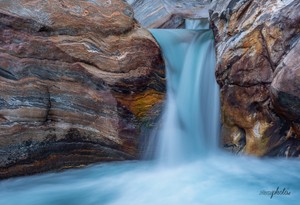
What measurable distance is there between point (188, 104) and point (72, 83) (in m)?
1.99

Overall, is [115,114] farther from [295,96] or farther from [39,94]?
[295,96]

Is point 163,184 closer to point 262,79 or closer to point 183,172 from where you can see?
point 183,172

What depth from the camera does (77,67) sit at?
178 inches

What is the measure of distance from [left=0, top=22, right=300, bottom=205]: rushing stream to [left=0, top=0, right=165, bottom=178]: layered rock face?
28 centimetres

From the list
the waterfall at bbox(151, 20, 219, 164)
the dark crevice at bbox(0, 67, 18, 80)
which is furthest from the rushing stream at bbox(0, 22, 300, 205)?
the dark crevice at bbox(0, 67, 18, 80)

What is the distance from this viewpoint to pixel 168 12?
9914mm

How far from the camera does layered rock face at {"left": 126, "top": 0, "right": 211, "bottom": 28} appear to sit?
383 inches

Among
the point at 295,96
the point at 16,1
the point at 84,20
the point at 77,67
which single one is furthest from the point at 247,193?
the point at 16,1

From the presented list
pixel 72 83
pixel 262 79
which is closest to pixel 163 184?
pixel 72 83

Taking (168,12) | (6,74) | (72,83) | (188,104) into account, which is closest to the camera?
(6,74)

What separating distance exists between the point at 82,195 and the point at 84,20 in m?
2.44

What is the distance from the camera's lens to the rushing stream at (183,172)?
3852 mm

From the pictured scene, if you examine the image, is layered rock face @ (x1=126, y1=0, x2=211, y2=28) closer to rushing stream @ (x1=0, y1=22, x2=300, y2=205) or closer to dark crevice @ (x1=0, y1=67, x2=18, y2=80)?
rushing stream @ (x1=0, y1=22, x2=300, y2=205)

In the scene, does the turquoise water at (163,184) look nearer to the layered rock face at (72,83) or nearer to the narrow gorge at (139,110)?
the narrow gorge at (139,110)
